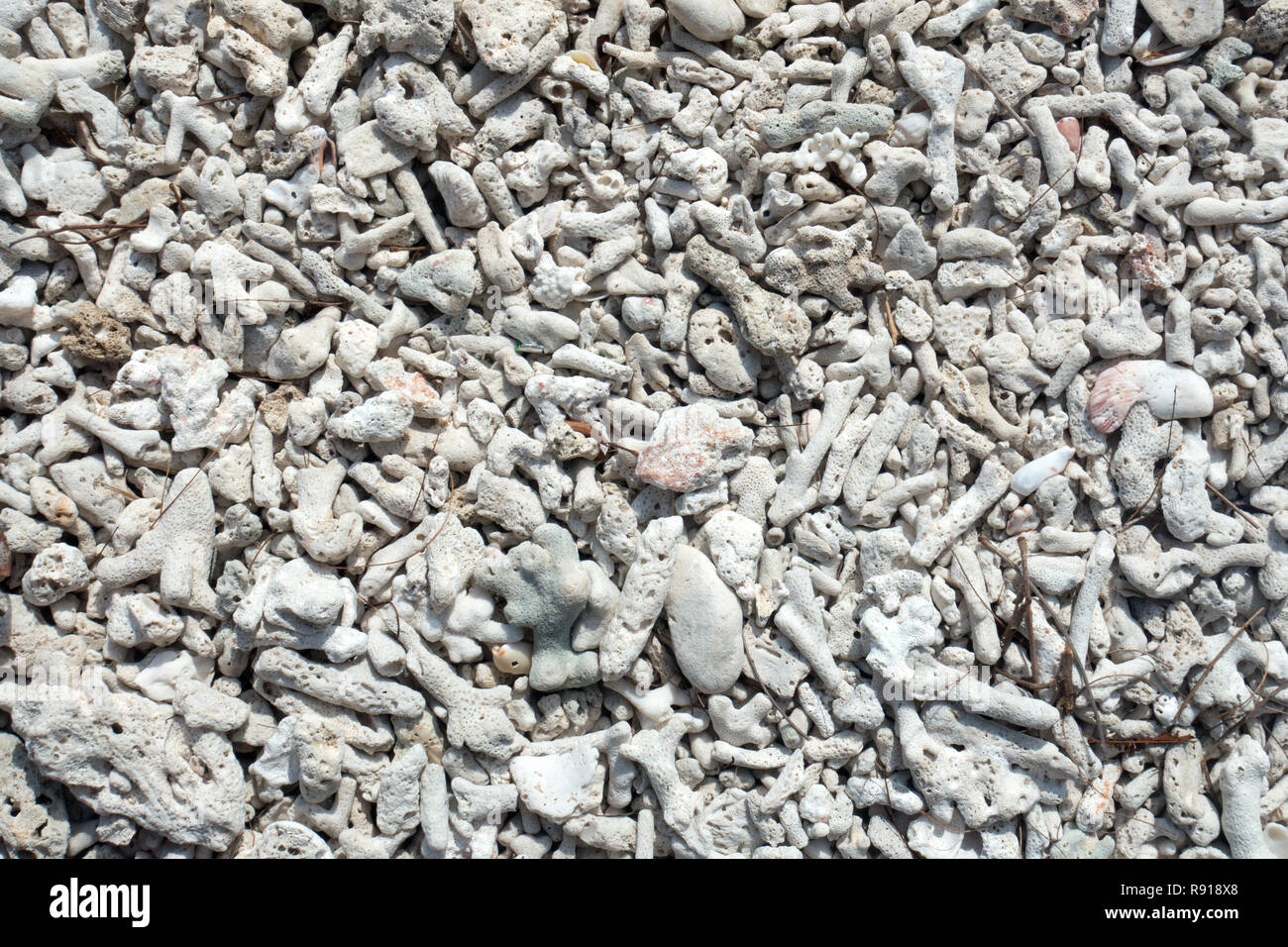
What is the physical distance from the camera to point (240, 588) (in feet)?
8.63

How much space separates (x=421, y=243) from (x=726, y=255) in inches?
38.2

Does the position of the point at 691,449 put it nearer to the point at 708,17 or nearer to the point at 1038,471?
the point at 1038,471

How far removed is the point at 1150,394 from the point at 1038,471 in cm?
41

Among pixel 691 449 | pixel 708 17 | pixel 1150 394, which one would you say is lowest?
pixel 691 449

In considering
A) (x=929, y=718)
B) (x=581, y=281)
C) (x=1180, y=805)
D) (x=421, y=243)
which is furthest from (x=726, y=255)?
(x=1180, y=805)

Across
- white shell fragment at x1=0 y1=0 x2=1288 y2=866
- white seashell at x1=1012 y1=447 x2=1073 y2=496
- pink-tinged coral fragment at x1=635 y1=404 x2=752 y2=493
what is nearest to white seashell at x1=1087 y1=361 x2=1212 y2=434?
white shell fragment at x1=0 y1=0 x2=1288 y2=866

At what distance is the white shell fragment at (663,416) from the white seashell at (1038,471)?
1 centimetres

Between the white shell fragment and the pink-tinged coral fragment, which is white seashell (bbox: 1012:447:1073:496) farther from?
the pink-tinged coral fragment

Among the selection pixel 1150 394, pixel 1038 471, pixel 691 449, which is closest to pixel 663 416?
pixel 691 449

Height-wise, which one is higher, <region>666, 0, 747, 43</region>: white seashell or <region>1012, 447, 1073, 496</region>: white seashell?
<region>666, 0, 747, 43</region>: white seashell

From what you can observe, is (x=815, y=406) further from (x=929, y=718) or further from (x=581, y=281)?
(x=929, y=718)

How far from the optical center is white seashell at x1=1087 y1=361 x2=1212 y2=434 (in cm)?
266

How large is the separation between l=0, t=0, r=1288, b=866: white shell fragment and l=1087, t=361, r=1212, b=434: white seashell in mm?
15

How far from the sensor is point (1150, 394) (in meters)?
2.66
